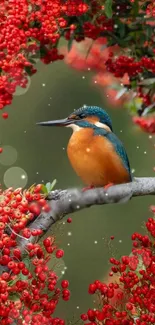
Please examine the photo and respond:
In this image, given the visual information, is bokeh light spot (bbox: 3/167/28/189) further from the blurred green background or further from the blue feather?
the blue feather

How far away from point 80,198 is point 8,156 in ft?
8.40

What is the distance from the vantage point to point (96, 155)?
271cm

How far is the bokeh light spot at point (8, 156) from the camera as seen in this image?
4954 mm

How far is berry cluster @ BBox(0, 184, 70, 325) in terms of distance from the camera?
7.45 ft

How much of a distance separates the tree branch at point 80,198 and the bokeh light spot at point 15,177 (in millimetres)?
1802

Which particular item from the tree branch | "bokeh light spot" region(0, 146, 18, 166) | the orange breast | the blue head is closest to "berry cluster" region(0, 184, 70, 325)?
the tree branch

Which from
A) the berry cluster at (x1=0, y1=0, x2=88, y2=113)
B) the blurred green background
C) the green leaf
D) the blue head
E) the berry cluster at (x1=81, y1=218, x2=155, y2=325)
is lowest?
the blurred green background

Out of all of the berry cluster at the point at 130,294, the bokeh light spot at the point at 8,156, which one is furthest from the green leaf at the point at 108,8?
the bokeh light spot at the point at 8,156

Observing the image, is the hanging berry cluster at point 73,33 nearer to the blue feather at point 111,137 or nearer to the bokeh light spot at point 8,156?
the blue feather at point 111,137

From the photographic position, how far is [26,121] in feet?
17.7

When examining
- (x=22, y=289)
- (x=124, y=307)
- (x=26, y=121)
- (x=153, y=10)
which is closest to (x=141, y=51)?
(x=153, y=10)

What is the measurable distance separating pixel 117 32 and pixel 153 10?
36 cm

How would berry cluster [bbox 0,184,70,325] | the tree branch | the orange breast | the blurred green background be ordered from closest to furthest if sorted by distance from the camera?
berry cluster [bbox 0,184,70,325] < the tree branch < the orange breast < the blurred green background

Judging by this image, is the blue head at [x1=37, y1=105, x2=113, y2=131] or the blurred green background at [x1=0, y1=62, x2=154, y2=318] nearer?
the blue head at [x1=37, y1=105, x2=113, y2=131]
